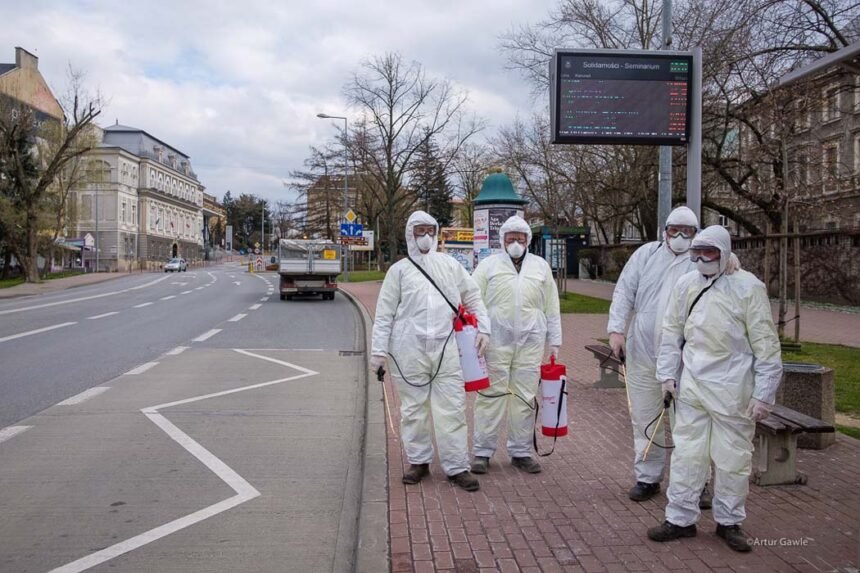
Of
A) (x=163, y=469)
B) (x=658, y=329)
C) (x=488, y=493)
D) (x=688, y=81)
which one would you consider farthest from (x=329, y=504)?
(x=688, y=81)

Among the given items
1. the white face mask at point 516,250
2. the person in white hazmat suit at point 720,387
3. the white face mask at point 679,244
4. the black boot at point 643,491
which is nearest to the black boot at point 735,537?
the person in white hazmat suit at point 720,387

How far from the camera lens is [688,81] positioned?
304 inches

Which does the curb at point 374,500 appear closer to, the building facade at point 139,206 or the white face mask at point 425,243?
the white face mask at point 425,243

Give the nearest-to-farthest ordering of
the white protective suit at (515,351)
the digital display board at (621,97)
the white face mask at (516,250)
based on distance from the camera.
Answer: the white protective suit at (515,351) → the white face mask at (516,250) → the digital display board at (621,97)

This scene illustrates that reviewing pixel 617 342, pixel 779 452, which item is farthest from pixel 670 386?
pixel 779 452

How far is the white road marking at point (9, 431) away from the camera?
21.8 ft

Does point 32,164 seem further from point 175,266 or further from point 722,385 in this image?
point 722,385

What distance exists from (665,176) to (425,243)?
462 cm

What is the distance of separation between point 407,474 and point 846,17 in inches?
458

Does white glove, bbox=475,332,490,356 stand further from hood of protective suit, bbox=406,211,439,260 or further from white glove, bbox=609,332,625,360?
white glove, bbox=609,332,625,360

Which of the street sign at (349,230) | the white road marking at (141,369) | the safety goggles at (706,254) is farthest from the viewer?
the street sign at (349,230)

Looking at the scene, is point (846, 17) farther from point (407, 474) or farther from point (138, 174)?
point (138, 174)

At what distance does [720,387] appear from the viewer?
3818 millimetres

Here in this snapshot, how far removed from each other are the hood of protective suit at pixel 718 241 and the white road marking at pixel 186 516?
3.36m
